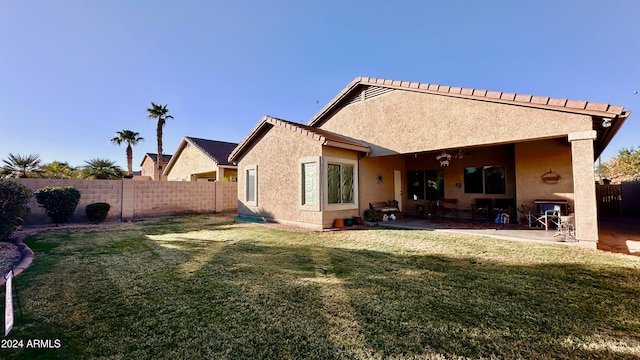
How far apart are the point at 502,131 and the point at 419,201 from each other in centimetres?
730

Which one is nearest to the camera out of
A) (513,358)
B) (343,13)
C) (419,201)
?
(513,358)

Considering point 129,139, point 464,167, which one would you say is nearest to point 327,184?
point 464,167

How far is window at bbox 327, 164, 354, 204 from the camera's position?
38.2 feet

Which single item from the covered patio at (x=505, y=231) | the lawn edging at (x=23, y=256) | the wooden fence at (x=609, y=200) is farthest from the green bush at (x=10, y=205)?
the wooden fence at (x=609, y=200)

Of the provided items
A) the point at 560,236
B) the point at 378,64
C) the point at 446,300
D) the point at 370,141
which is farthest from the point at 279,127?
the point at 560,236

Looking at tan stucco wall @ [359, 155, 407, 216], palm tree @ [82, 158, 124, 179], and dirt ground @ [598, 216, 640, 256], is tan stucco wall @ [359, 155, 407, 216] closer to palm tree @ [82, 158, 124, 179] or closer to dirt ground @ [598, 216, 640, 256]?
dirt ground @ [598, 216, 640, 256]

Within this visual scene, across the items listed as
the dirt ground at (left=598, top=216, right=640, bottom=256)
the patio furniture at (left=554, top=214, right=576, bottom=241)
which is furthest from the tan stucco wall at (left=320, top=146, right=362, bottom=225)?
the dirt ground at (left=598, top=216, right=640, bottom=256)

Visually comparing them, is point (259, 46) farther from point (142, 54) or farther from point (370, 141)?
point (370, 141)

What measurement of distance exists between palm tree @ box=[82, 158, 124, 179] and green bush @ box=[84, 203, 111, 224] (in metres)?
11.4

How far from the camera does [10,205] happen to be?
8.14 metres

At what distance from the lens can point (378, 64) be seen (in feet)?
57.1

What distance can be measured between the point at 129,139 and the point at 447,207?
3406 centimetres

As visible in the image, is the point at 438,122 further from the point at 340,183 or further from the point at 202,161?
the point at 202,161

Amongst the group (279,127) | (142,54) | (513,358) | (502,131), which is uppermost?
(142,54)
